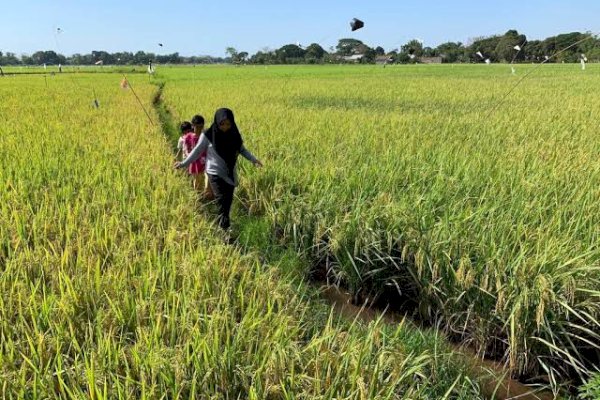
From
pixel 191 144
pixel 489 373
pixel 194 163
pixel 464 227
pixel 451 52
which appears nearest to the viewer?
pixel 489 373

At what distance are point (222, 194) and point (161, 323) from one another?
6.89ft

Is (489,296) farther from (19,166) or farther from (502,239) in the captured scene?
(19,166)

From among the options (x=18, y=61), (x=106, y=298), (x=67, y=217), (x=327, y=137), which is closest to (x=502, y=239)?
(x=106, y=298)

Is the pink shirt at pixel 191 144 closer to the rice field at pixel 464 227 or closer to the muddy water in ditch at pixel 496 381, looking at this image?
the rice field at pixel 464 227

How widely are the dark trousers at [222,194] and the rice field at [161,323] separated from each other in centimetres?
36

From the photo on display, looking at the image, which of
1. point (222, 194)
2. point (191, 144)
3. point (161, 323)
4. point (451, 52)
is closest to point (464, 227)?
point (161, 323)

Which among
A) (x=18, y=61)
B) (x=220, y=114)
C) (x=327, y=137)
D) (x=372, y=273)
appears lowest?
(x=372, y=273)

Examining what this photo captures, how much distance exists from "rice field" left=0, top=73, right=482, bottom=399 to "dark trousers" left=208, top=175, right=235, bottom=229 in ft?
1.17

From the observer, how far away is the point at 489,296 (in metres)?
2.39

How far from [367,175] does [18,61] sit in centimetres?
9337

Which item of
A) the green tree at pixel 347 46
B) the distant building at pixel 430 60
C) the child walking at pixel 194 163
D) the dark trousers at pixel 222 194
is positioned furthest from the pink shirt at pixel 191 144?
the distant building at pixel 430 60

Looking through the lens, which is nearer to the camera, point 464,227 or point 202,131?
point 464,227

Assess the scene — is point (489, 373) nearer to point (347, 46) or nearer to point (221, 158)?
point (221, 158)

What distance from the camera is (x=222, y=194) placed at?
150 inches
